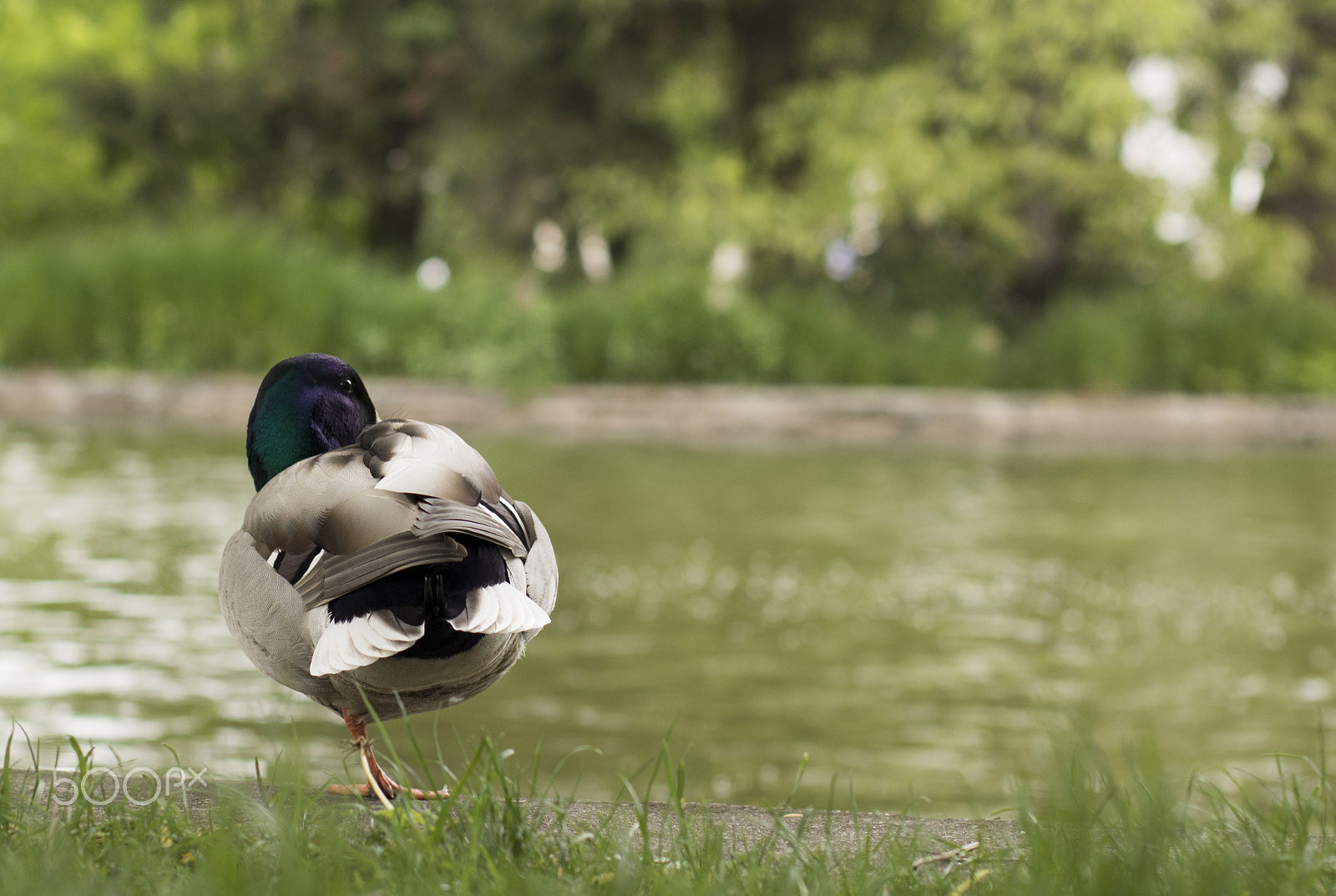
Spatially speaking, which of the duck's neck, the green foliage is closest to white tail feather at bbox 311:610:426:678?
the duck's neck

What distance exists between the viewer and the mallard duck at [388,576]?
84.4 inches

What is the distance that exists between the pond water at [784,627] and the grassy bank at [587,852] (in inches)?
→ 7.7

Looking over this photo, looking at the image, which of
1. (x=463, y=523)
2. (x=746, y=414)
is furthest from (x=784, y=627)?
(x=746, y=414)

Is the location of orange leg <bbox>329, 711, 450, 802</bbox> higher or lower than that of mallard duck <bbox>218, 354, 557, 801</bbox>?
lower

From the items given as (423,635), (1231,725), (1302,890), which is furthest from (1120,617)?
(423,635)

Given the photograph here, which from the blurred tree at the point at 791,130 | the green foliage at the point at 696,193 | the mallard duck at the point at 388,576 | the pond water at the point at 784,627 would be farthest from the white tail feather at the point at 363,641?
the blurred tree at the point at 791,130

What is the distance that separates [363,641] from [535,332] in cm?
1261

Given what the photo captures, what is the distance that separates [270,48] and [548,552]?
2060 cm

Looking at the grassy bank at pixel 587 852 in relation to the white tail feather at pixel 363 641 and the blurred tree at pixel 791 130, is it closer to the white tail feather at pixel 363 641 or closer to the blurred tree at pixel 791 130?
the white tail feather at pixel 363 641

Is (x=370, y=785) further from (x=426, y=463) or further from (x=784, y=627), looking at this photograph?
(x=784, y=627)

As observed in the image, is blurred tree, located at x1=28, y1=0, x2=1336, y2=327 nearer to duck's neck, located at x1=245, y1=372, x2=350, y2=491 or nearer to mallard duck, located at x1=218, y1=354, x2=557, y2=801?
duck's neck, located at x1=245, y1=372, x2=350, y2=491

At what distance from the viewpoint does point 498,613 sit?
2146 mm

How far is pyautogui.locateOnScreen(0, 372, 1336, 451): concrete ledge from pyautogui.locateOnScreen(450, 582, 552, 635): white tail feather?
1074 centimetres

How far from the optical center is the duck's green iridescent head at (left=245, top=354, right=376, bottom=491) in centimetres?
267
